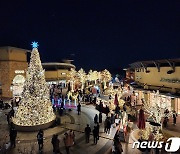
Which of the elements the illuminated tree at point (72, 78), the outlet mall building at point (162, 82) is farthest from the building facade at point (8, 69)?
the outlet mall building at point (162, 82)

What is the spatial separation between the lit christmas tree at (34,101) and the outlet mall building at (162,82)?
11061 mm

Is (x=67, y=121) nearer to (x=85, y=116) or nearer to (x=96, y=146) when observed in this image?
(x=85, y=116)

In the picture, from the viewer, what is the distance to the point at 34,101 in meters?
15.2

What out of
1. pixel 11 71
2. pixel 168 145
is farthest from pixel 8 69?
pixel 168 145

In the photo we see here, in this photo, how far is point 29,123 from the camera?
15070 mm

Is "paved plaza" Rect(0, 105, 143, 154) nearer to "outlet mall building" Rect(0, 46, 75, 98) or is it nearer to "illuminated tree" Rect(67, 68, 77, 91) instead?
"outlet mall building" Rect(0, 46, 75, 98)

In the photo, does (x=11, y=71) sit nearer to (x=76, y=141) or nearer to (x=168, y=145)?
(x=76, y=141)

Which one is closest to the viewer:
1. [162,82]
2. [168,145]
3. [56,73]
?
[168,145]

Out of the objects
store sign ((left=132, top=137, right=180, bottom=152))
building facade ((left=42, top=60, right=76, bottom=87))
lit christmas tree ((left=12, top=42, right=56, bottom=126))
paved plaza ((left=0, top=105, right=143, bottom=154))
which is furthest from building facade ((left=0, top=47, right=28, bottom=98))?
store sign ((left=132, top=137, right=180, bottom=152))

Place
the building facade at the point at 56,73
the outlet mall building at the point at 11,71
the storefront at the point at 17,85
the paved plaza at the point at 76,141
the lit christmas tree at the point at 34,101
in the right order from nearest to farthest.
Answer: the paved plaza at the point at 76,141
the lit christmas tree at the point at 34,101
the storefront at the point at 17,85
the outlet mall building at the point at 11,71
the building facade at the point at 56,73

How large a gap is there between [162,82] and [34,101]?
690 inches

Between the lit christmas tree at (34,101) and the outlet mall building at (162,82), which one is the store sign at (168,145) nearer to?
the outlet mall building at (162,82)

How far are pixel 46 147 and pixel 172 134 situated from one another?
1033 cm

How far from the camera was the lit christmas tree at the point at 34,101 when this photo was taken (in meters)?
15.1
